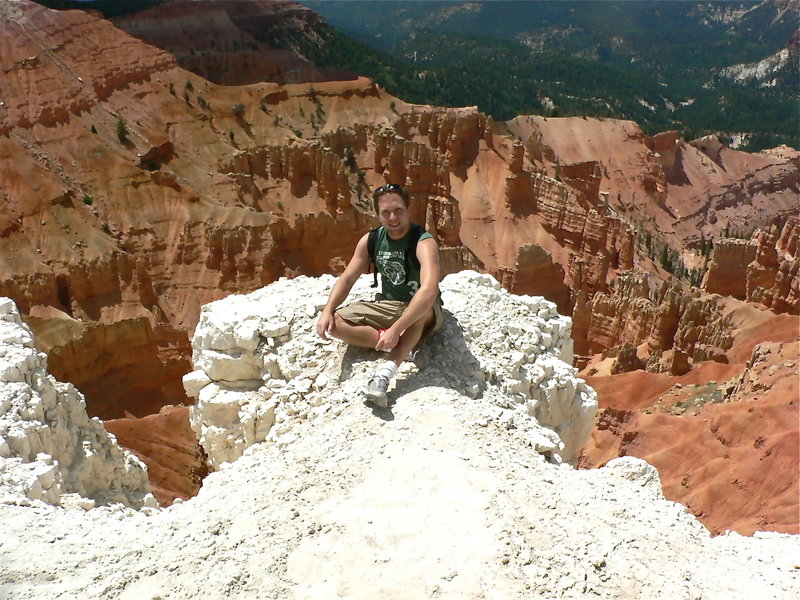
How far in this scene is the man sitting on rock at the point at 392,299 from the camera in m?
5.55

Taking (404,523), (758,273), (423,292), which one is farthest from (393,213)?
(758,273)

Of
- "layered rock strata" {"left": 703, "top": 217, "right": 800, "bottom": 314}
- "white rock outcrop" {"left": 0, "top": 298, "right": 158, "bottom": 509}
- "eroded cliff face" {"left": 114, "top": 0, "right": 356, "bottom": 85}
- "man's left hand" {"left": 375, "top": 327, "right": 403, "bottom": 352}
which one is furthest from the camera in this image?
"eroded cliff face" {"left": 114, "top": 0, "right": 356, "bottom": 85}

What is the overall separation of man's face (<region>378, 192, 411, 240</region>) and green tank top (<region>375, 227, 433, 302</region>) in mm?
133

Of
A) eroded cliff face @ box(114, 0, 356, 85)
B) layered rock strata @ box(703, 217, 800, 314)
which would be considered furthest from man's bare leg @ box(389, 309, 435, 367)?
eroded cliff face @ box(114, 0, 356, 85)

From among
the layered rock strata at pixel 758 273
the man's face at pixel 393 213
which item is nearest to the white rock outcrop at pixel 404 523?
the man's face at pixel 393 213

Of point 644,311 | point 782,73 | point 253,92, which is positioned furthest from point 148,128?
point 782,73

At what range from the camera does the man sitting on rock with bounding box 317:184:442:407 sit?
219 inches

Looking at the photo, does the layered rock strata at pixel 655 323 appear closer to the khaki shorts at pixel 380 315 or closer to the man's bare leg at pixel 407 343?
the khaki shorts at pixel 380 315

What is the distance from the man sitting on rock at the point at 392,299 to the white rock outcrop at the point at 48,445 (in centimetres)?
248

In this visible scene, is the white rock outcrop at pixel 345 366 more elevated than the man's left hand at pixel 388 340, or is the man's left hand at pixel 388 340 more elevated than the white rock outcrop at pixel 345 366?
the man's left hand at pixel 388 340

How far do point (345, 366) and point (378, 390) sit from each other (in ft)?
2.72

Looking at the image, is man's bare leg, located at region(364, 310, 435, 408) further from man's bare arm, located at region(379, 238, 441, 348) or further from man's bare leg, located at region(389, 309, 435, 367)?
man's bare arm, located at region(379, 238, 441, 348)

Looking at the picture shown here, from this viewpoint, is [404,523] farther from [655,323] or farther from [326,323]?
[655,323]

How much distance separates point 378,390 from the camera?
17.3 feet
